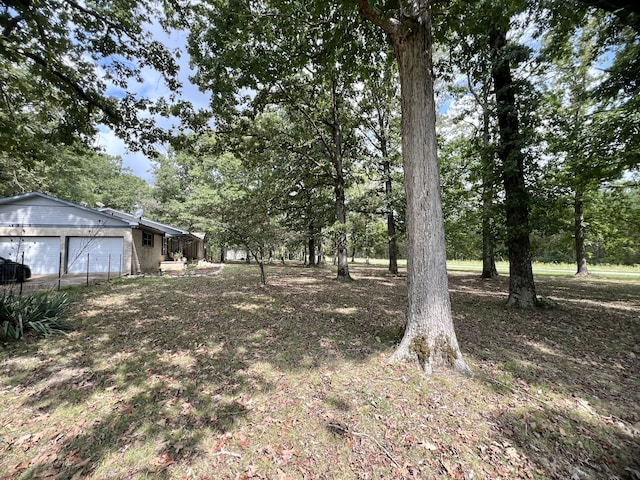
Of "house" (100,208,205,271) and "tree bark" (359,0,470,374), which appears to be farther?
"house" (100,208,205,271)

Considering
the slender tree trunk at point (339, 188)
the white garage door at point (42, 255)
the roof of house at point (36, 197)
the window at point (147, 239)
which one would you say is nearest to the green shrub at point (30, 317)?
the roof of house at point (36, 197)

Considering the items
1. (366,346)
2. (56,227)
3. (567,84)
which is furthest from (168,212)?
(567,84)

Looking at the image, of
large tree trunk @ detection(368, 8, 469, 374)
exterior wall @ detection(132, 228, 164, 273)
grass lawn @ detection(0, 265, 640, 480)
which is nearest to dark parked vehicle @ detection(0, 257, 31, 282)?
exterior wall @ detection(132, 228, 164, 273)

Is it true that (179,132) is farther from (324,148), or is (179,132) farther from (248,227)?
(324,148)

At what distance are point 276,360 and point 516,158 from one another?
706 cm

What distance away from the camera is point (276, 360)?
415cm

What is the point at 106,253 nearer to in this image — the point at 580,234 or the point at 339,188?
the point at 339,188

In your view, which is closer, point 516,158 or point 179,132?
point 516,158

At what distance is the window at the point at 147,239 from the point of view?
16536 millimetres

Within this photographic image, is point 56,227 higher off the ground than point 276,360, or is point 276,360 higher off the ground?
point 56,227

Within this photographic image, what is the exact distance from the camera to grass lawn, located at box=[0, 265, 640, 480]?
226 centimetres

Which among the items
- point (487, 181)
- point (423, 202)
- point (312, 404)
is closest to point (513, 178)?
point (487, 181)

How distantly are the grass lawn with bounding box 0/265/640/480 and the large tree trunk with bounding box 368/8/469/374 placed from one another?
551 mm

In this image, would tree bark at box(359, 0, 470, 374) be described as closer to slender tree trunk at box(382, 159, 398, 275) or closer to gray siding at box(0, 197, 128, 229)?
slender tree trunk at box(382, 159, 398, 275)
